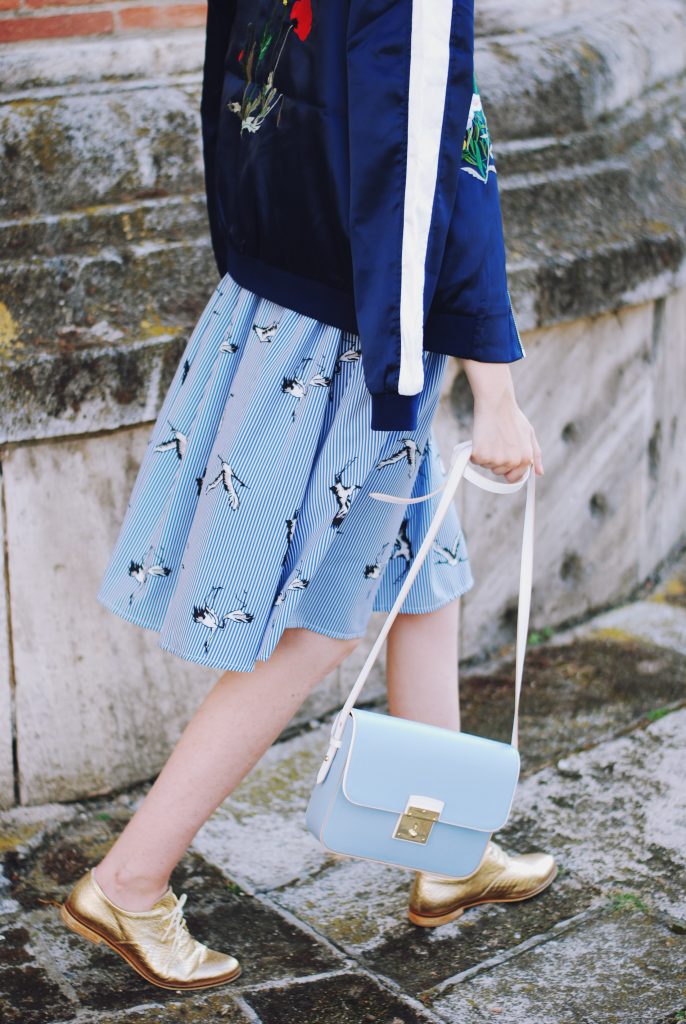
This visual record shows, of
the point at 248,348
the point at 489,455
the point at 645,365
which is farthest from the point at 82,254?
the point at 645,365

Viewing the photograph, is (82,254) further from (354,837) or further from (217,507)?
(354,837)

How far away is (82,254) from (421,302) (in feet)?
3.63

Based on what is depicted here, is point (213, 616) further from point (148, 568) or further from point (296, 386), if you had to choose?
point (296, 386)

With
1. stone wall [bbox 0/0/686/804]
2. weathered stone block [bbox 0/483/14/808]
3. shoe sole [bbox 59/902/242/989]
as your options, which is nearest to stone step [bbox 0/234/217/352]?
stone wall [bbox 0/0/686/804]

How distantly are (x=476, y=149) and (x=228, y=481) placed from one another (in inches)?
22.2

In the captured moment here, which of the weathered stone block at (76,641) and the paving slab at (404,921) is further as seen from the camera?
the weathered stone block at (76,641)

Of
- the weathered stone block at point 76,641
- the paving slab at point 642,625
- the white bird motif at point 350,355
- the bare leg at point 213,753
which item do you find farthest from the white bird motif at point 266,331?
the paving slab at point 642,625

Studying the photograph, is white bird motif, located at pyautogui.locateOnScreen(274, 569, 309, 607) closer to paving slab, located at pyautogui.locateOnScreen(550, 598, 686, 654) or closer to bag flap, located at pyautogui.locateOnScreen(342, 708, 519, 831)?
bag flap, located at pyautogui.locateOnScreen(342, 708, 519, 831)

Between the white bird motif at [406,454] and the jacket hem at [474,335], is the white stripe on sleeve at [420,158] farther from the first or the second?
the white bird motif at [406,454]

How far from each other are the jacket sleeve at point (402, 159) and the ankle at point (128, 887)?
863mm

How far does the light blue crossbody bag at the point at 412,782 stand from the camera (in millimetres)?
1858

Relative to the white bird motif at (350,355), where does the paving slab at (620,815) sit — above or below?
below

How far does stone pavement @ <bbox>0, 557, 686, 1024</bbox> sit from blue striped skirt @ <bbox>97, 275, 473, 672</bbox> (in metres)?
0.58

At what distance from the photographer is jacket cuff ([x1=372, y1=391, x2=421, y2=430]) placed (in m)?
1.65
